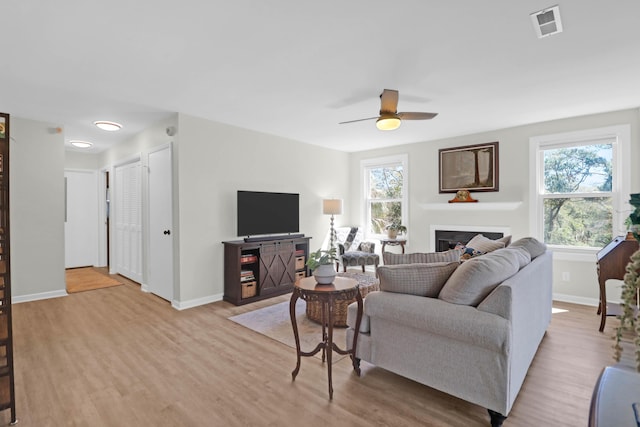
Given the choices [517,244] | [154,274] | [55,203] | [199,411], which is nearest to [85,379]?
[199,411]

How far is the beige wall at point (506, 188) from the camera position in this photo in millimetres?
4223

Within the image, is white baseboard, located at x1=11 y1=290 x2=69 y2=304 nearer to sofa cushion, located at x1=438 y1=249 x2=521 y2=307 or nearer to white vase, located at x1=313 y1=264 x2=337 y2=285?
white vase, located at x1=313 y1=264 x2=337 y2=285

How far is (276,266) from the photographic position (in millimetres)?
4699

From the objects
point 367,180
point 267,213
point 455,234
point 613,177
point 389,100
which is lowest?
point 455,234

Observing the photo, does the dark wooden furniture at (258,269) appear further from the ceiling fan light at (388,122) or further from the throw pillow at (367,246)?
the ceiling fan light at (388,122)

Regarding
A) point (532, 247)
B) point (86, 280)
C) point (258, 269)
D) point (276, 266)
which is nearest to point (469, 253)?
point (532, 247)

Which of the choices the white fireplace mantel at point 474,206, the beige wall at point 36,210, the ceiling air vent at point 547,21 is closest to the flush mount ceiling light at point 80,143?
the beige wall at point 36,210

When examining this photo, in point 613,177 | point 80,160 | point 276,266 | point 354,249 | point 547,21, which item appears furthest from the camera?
point 80,160

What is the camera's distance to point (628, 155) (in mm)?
3963

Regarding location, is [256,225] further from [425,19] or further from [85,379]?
[425,19]

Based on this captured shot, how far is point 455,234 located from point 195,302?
13.4 ft

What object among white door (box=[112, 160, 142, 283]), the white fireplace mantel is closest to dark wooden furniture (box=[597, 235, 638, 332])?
the white fireplace mantel

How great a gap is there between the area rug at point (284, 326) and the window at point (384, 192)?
2.82 m

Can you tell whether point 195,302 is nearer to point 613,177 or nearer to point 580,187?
point 580,187
